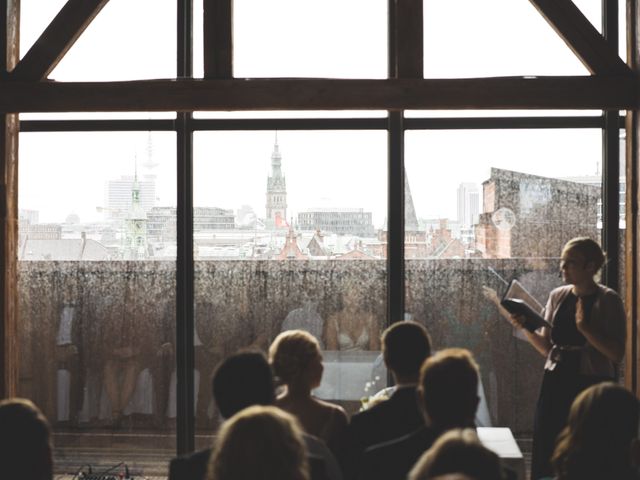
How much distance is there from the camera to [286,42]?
17.5ft

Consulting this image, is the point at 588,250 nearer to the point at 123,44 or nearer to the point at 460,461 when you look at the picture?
the point at 460,461

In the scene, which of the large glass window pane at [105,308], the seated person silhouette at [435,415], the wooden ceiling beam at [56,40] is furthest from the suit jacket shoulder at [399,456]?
the wooden ceiling beam at [56,40]

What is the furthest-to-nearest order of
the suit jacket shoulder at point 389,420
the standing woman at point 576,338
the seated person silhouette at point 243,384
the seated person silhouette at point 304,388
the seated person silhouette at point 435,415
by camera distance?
the standing woman at point 576,338
the seated person silhouette at point 304,388
the suit jacket shoulder at point 389,420
the seated person silhouette at point 243,384
the seated person silhouette at point 435,415

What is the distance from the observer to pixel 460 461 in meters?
1.82

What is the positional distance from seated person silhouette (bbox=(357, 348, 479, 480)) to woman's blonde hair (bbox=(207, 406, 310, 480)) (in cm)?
57

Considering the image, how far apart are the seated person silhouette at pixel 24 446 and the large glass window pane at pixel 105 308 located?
10.2ft

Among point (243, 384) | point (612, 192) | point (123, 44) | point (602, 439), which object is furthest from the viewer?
point (123, 44)

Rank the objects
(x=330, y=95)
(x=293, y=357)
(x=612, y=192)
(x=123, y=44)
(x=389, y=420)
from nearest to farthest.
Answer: (x=389, y=420) → (x=293, y=357) → (x=330, y=95) → (x=612, y=192) → (x=123, y=44)

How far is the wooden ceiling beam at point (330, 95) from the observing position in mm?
4914

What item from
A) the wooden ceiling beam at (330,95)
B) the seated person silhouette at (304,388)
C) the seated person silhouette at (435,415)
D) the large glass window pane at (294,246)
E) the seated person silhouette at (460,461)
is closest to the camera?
the seated person silhouette at (460,461)

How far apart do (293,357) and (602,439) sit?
3.86ft

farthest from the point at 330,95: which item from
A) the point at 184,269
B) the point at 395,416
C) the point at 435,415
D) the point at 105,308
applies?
the point at 435,415

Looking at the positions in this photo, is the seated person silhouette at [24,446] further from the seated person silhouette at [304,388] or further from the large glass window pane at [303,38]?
the large glass window pane at [303,38]

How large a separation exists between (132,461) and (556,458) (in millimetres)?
3464
